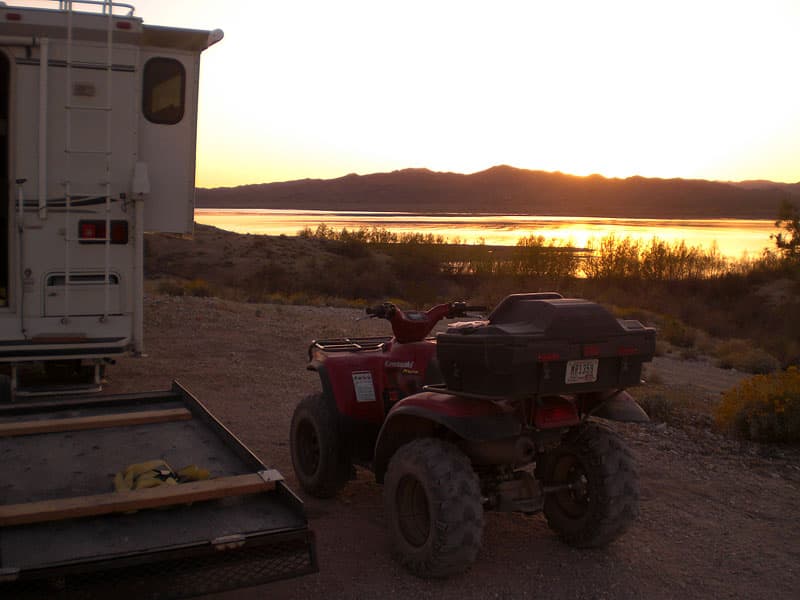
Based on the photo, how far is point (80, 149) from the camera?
22.6ft

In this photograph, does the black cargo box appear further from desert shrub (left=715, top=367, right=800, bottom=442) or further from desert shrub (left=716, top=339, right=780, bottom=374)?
desert shrub (left=716, top=339, right=780, bottom=374)

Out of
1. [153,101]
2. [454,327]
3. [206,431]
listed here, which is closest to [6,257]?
[153,101]

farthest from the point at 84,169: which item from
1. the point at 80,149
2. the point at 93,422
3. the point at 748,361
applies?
the point at 748,361

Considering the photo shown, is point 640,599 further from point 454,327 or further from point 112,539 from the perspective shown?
point 112,539

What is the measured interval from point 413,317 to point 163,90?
3.48m

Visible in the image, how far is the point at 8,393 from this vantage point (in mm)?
7082

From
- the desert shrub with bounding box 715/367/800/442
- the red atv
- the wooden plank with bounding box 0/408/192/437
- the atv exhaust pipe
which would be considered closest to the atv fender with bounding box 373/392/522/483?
the red atv

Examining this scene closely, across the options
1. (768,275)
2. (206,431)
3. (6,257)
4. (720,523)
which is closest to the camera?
(206,431)

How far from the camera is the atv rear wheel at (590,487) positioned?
4.82m

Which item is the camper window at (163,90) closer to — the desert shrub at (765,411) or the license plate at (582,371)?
the license plate at (582,371)

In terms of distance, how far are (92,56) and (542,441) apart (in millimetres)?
4875

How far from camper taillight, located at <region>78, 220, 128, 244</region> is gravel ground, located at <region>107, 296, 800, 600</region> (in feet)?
6.66

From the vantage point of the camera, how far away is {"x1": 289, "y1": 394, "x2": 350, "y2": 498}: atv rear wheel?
5.65 metres

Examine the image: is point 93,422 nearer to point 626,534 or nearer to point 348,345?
point 348,345
